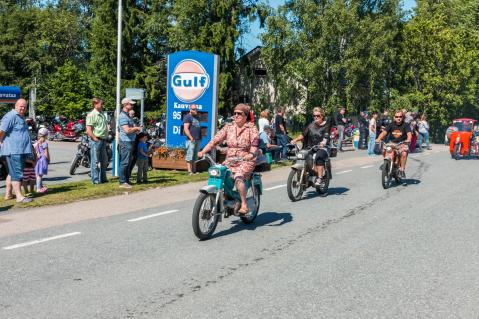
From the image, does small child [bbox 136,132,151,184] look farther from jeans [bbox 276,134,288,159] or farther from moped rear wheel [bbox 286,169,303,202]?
jeans [bbox 276,134,288,159]

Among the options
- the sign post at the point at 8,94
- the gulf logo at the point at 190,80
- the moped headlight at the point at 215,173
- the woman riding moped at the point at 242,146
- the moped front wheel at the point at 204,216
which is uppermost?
the gulf logo at the point at 190,80

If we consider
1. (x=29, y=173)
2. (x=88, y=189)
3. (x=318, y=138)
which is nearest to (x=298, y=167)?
(x=318, y=138)

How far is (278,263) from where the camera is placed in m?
6.62

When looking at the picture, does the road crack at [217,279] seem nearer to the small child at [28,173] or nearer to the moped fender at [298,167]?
the moped fender at [298,167]

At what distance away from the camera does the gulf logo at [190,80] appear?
17.3 metres

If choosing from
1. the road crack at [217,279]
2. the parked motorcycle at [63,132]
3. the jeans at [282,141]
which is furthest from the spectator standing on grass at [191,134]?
the parked motorcycle at [63,132]

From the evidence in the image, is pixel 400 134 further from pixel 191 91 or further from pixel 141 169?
pixel 191 91

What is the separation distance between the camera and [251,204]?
28.5 ft

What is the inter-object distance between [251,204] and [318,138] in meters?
3.84

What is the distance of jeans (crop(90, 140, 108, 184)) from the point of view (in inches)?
498

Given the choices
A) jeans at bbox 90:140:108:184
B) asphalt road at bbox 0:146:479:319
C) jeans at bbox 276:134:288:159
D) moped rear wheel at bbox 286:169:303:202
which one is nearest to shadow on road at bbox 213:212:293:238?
asphalt road at bbox 0:146:479:319

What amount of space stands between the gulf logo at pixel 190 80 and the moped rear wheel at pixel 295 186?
21.9 feet

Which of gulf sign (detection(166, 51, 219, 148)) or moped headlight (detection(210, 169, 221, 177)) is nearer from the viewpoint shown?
moped headlight (detection(210, 169, 221, 177))

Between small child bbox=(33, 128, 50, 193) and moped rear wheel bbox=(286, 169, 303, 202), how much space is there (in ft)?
16.3
